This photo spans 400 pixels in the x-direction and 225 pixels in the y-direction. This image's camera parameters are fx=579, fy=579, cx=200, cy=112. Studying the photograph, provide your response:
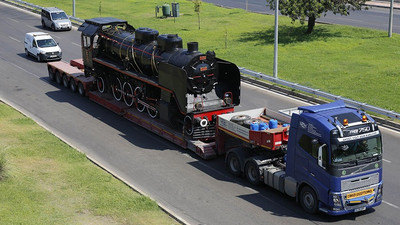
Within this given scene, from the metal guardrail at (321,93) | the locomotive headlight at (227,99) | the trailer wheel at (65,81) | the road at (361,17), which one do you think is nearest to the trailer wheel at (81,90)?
the trailer wheel at (65,81)

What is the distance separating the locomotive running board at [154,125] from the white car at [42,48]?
933cm

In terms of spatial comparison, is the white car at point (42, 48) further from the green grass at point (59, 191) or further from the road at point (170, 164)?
the green grass at point (59, 191)

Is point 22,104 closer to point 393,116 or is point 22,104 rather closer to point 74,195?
point 74,195

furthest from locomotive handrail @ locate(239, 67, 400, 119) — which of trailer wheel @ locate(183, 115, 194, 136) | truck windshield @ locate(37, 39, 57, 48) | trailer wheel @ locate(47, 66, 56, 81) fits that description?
truck windshield @ locate(37, 39, 57, 48)

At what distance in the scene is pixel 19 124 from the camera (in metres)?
26.3

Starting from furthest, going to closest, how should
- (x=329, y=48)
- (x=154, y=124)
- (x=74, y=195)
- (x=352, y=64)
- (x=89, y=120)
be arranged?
(x=329, y=48) < (x=352, y=64) < (x=89, y=120) < (x=154, y=124) < (x=74, y=195)

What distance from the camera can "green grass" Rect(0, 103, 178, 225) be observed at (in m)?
17.1

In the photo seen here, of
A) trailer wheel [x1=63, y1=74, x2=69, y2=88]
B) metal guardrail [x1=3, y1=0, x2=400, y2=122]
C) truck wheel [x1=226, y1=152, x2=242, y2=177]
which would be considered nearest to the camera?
truck wheel [x1=226, y1=152, x2=242, y2=177]

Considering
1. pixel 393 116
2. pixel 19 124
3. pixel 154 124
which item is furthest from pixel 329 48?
pixel 19 124

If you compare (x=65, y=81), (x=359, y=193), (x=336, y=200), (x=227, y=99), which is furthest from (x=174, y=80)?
(x=65, y=81)

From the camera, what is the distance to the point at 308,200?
1803 cm

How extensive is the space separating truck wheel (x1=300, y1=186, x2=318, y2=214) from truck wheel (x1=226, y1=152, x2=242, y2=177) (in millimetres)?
3117

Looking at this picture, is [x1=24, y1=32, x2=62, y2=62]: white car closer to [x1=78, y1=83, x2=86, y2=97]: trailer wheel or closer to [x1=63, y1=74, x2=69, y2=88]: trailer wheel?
[x1=63, y1=74, x2=69, y2=88]: trailer wheel

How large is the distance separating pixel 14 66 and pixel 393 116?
2446cm
